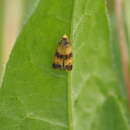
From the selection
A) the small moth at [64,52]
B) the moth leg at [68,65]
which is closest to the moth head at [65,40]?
the small moth at [64,52]

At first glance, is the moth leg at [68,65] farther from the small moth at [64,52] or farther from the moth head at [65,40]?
the moth head at [65,40]

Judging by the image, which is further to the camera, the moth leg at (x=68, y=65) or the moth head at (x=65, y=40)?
the moth leg at (x=68, y=65)

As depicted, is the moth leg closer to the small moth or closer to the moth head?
the small moth

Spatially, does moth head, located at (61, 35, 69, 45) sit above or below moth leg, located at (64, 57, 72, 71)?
above

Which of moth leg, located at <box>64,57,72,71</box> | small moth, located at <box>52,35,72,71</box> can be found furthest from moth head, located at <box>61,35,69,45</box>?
moth leg, located at <box>64,57,72,71</box>

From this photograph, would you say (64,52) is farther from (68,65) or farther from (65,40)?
(65,40)

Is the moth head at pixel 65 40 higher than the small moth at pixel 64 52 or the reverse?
higher

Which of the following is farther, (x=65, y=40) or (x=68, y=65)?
(x=68, y=65)

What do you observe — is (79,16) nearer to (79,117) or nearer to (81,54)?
(81,54)

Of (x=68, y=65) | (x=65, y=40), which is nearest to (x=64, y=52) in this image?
(x=68, y=65)

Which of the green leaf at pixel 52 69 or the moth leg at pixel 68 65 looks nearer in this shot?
the green leaf at pixel 52 69
